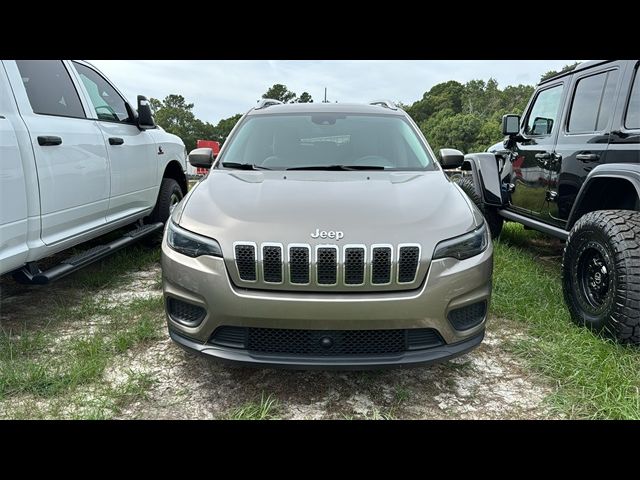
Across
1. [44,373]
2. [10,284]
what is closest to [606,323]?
[44,373]

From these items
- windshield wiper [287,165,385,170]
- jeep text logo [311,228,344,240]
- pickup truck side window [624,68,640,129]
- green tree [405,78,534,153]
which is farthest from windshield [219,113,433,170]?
green tree [405,78,534,153]

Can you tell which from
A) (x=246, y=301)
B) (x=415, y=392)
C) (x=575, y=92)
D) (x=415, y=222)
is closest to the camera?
(x=246, y=301)

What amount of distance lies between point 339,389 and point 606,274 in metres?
1.85

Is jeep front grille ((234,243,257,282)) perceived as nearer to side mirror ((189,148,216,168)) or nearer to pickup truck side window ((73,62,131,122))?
side mirror ((189,148,216,168))

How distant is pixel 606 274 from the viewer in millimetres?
2770

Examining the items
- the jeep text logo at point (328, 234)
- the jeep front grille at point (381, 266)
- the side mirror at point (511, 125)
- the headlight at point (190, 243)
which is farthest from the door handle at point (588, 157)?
the headlight at point (190, 243)

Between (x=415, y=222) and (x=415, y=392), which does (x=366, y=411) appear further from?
(x=415, y=222)

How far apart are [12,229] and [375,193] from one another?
213 cm

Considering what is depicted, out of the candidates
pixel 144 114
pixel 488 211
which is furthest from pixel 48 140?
pixel 488 211

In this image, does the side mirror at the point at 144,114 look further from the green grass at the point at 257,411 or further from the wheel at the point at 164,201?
the green grass at the point at 257,411

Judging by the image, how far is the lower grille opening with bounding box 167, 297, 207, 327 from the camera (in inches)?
84.2

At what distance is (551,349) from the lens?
8.95 feet

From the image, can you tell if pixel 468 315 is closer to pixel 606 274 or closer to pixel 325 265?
pixel 325 265

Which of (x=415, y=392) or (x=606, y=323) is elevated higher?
(x=606, y=323)
